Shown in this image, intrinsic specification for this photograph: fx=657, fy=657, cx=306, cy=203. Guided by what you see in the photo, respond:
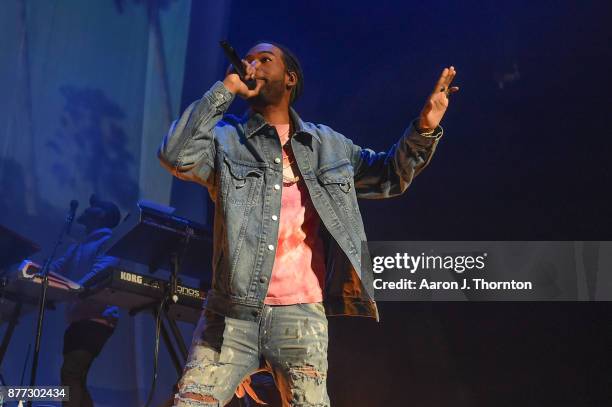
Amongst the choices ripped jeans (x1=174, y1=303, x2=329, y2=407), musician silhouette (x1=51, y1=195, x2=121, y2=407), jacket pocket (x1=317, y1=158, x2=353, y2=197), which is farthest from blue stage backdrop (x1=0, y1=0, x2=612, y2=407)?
ripped jeans (x1=174, y1=303, x2=329, y2=407)

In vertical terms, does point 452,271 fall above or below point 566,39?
below

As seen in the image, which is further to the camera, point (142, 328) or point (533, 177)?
point (142, 328)

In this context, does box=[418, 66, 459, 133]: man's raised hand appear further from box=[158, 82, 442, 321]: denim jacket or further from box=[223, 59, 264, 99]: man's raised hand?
box=[223, 59, 264, 99]: man's raised hand

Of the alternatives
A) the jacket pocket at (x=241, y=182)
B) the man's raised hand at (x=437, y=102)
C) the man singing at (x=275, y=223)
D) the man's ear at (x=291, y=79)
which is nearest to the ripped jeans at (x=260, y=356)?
the man singing at (x=275, y=223)

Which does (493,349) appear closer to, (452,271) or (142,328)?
(452,271)

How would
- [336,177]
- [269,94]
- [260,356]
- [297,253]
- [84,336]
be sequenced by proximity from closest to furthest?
[260,356]
[297,253]
[336,177]
[269,94]
[84,336]

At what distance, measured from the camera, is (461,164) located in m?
3.97

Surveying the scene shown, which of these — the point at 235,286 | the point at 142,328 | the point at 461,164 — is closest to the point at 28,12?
the point at 142,328

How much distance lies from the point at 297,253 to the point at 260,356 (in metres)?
0.29

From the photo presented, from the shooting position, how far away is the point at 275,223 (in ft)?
5.68

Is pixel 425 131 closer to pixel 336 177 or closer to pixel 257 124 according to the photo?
pixel 336 177

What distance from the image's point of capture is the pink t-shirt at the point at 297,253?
1.71 meters

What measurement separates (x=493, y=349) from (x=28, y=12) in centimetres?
430

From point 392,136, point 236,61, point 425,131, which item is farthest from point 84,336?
point 425,131
